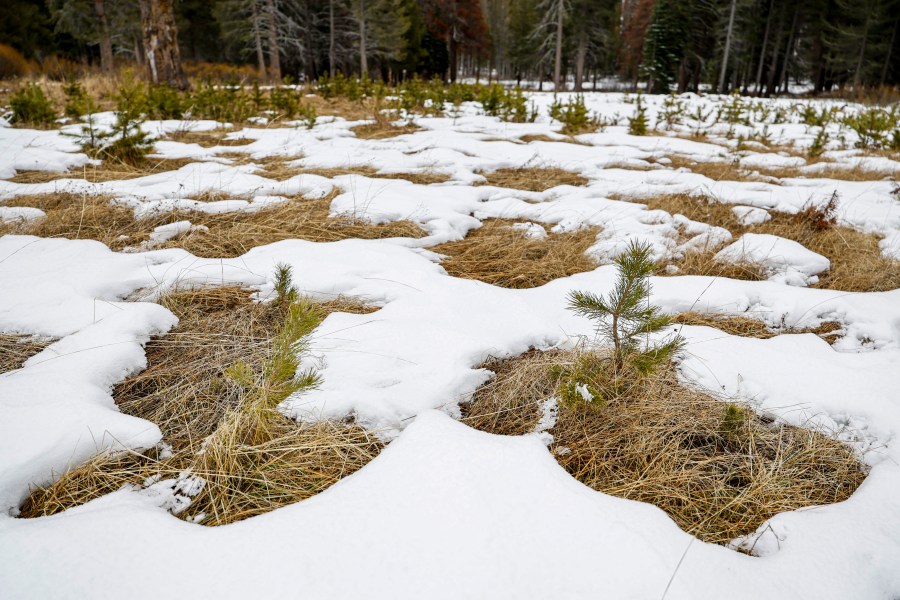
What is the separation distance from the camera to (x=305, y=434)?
151 centimetres

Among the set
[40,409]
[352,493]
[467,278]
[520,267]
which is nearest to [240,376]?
[352,493]

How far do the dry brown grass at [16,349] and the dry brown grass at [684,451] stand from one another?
1.80 metres

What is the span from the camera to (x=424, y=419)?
151 centimetres

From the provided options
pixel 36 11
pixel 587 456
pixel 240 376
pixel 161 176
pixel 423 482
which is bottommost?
pixel 587 456

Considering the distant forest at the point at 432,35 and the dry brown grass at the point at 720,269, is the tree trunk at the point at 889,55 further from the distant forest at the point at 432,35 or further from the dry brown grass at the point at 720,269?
the dry brown grass at the point at 720,269

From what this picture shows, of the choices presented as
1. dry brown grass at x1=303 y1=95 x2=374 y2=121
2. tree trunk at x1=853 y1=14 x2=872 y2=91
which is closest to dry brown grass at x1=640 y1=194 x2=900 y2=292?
dry brown grass at x1=303 y1=95 x2=374 y2=121

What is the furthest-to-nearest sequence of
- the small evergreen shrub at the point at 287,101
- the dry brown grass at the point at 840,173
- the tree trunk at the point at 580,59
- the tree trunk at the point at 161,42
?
the tree trunk at the point at 580,59 → the tree trunk at the point at 161,42 → the small evergreen shrub at the point at 287,101 → the dry brown grass at the point at 840,173

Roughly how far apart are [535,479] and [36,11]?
110 feet

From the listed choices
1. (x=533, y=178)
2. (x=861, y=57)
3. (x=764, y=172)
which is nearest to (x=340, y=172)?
(x=533, y=178)

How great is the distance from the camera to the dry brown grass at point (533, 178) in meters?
4.89

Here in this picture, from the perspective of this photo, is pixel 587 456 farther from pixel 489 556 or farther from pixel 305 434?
pixel 305 434

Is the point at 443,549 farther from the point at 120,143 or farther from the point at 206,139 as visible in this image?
the point at 206,139

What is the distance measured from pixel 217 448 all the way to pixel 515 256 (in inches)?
91.1

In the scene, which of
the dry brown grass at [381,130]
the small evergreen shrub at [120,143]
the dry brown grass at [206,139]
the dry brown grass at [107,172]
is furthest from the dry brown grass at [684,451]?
the dry brown grass at [381,130]
